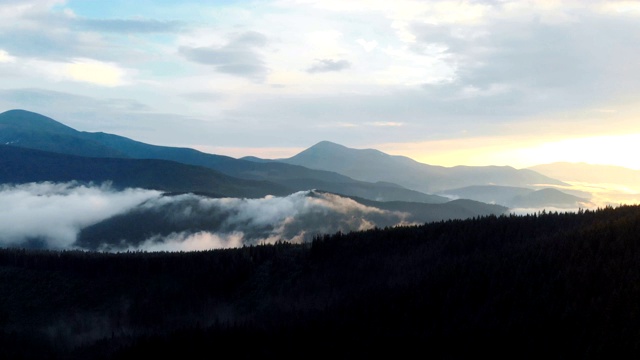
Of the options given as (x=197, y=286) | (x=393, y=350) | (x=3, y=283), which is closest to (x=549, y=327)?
(x=393, y=350)

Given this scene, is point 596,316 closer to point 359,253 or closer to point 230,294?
point 359,253

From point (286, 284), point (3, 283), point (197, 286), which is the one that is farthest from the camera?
point (3, 283)

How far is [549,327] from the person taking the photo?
1767 centimetres

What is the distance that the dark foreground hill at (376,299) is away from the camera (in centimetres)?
1792

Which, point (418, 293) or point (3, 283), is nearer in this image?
point (418, 293)

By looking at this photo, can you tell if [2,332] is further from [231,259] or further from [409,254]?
[409,254]

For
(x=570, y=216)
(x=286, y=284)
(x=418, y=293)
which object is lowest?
(x=286, y=284)

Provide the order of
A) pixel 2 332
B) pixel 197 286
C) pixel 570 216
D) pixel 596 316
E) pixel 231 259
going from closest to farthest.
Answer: pixel 596 316, pixel 2 332, pixel 570 216, pixel 197 286, pixel 231 259

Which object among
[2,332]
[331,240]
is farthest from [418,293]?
[2,332]

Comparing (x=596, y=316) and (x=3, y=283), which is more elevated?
(x=596, y=316)

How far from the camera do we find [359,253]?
38.9 meters

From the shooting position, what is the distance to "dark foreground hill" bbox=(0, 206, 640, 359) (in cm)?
1792

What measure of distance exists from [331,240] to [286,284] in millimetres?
6132

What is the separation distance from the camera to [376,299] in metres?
24.3
